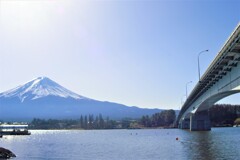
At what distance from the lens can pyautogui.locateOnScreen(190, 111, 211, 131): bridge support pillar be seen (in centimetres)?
13256

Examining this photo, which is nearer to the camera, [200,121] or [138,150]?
[138,150]

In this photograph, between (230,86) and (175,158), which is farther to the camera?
(230,86)

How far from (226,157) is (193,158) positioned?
4192 mm

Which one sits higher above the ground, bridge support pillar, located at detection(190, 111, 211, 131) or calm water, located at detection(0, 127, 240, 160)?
bridge support pillar, located at detection(190, 111, 211, 131)

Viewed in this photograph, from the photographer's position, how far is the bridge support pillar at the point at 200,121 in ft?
435

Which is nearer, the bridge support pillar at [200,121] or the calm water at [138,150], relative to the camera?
the calm water at [138,150]

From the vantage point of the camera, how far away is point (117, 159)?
45.5 metres

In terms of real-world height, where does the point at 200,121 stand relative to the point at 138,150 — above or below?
above

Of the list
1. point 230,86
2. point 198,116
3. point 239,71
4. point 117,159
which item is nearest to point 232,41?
point 239,71

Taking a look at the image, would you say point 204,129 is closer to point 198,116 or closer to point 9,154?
point 198,116

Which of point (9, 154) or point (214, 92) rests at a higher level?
point (214, 92)

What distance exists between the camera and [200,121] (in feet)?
442

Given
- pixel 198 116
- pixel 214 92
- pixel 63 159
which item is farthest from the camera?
pixel 198 116

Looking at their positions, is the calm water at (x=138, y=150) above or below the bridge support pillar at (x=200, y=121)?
below
